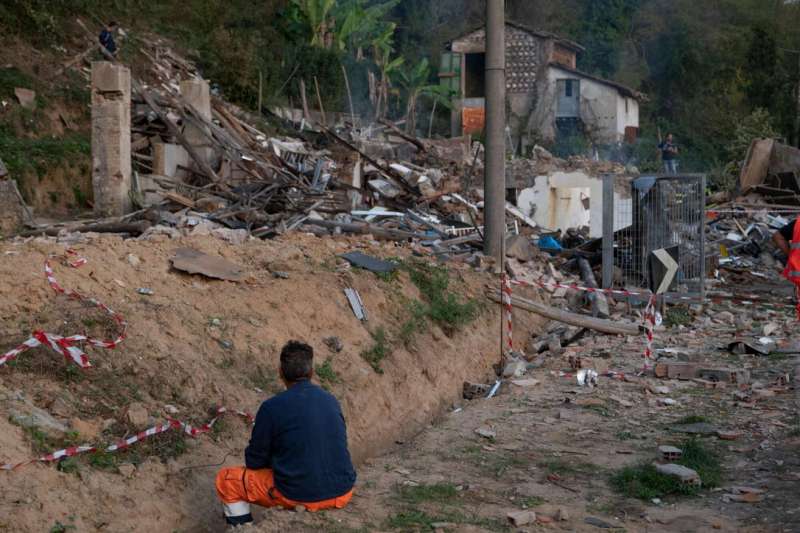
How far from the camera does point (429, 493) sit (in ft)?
22.7

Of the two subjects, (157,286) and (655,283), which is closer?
(157,286)

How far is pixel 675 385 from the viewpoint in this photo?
10.3 metres

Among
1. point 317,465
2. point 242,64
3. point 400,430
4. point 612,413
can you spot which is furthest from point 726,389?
point 242,64

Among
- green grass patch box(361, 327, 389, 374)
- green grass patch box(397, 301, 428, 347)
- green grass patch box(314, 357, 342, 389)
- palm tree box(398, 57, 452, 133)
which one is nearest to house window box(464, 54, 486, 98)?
palm tree box(398, 57, 452, 133)

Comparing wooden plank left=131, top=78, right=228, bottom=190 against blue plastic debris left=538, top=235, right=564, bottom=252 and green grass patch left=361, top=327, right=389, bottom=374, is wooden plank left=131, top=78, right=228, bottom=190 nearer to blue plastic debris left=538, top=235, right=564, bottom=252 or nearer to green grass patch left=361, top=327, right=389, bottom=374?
blue plastic debris left=538, top=235, right=564, bottom=252

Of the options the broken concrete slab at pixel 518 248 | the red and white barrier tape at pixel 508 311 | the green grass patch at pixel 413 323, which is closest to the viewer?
the green grass patch at pixel 413 323

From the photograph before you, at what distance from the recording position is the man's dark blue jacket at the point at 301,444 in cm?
554

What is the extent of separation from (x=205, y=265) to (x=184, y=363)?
6.77 ft

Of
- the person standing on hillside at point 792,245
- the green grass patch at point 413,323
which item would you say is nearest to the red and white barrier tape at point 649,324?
the person standing on hillside at point 792,245

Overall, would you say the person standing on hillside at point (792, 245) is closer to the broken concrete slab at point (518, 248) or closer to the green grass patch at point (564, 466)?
the green grass patch at point (564, 466)

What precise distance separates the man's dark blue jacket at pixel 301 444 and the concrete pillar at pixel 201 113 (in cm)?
1250

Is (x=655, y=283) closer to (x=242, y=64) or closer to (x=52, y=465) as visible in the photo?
(x=52, y=465)

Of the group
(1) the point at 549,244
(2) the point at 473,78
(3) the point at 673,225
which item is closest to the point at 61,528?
(3) the point at 673,225

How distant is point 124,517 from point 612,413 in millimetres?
5089
